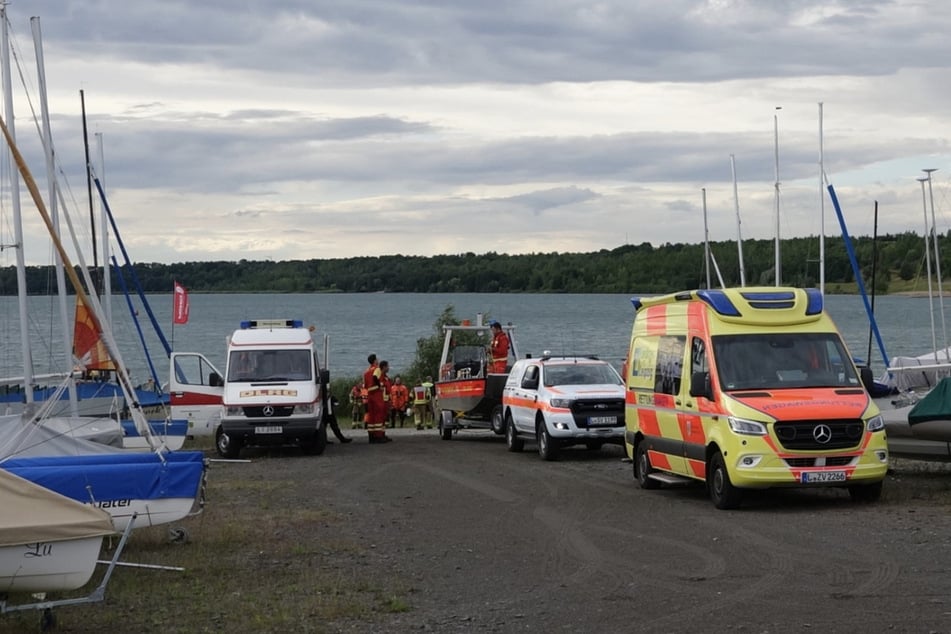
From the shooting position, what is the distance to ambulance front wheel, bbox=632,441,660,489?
19.2m

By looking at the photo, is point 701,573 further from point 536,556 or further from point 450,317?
point 450,317

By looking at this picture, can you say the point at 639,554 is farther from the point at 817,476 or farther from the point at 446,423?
the point at 446,423

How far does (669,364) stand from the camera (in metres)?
18.6

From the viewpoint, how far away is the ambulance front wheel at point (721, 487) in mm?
16391

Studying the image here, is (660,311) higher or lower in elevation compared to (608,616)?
higher

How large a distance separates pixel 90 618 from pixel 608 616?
12.8 feet

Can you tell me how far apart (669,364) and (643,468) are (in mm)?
1702

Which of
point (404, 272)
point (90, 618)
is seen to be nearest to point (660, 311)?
point (90, 618)

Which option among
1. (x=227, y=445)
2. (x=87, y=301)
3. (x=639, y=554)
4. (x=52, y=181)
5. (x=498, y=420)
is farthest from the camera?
(x=498, y=420)

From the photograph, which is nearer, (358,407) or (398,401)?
(398,401)

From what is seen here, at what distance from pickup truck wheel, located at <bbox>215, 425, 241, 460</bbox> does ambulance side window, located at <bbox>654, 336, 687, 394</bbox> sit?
10972 millimetres

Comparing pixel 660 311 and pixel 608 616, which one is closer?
pixel 608 616

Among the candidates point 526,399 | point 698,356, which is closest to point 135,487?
point 698,356

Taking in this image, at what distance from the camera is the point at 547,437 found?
24516 millimetres
